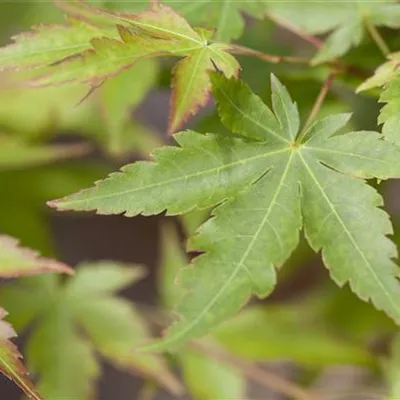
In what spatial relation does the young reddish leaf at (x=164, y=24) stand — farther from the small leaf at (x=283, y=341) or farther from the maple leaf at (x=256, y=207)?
the small leaf at (x=283, y=341)

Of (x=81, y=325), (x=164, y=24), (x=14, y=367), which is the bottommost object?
(x=14, y=367)

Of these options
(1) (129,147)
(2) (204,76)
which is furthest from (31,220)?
(2) (204,76)

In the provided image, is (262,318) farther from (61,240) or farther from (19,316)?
(61,240)

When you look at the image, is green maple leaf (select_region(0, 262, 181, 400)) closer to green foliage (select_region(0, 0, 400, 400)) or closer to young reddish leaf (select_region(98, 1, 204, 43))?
green foliage (select_region(0, 0, 400, 400))

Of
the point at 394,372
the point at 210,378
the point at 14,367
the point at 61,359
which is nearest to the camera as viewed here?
the point at 14,367

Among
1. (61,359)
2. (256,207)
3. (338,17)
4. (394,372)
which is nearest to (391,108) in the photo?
(256,207)

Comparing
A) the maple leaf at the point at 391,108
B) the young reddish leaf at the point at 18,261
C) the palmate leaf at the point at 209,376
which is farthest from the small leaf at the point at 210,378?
the maple leaf at the point at 391,108

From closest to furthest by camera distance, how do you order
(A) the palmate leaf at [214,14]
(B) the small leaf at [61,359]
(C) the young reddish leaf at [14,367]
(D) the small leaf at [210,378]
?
(C) the young reddish leaf at [14,367] → (A) the palmate leaf at [214,14] → (B) the small leaf at [61,359] → (D) the small leaf at [210,378]

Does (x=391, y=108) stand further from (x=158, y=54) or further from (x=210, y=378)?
(x=210, y=378)
